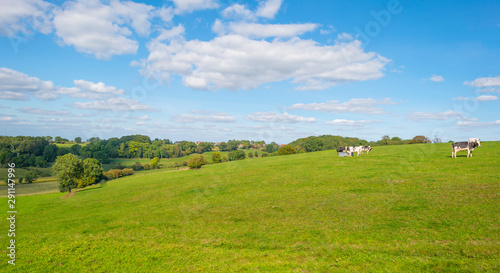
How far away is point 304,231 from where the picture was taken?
42.4 feet

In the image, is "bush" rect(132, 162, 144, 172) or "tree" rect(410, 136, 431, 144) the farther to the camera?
"bush" rect(132, 162, 144, 172)

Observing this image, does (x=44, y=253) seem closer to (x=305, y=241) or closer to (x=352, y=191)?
(x=305, y=241)

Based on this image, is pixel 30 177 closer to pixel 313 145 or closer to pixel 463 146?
pixel 313 145

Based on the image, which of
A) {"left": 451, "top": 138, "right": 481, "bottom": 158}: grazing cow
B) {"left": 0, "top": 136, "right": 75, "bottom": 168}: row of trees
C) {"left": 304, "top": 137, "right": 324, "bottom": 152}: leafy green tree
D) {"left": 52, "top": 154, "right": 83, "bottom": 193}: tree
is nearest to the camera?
{"left": 451, "top": 138, "right": 481, "bottom": 158}: grazing cow

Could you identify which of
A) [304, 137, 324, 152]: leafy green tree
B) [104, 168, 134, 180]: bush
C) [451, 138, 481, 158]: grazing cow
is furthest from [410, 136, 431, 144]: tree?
[104, 168, 134, 180]: bush

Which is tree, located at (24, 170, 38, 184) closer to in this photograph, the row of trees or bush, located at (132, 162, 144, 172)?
the row of trees

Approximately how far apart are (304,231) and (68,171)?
51540 millimetres

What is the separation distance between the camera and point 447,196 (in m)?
15.2

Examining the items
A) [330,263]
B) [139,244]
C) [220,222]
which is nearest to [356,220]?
[330,263]

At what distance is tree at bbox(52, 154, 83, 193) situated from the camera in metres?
45.9

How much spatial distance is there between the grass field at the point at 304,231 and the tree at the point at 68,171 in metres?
26.3

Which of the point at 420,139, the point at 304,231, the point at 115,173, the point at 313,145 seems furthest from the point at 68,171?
the point at 420,139

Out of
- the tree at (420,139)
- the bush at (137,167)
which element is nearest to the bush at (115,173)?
the bush at (137,167)

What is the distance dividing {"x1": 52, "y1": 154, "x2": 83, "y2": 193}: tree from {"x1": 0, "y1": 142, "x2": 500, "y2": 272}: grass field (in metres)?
26.3
